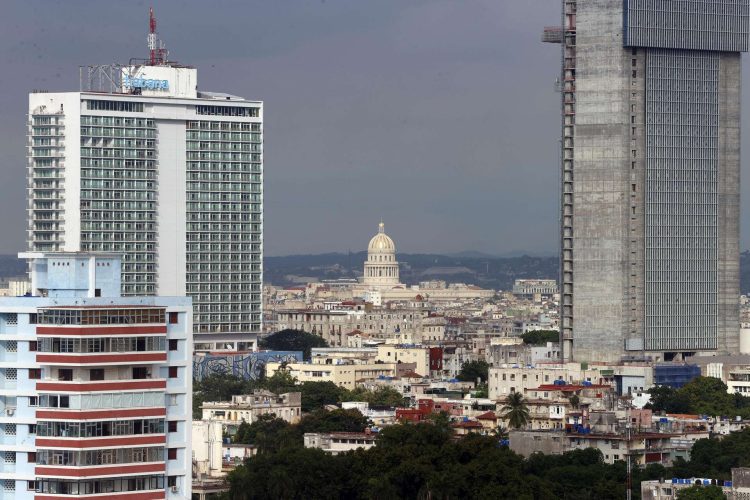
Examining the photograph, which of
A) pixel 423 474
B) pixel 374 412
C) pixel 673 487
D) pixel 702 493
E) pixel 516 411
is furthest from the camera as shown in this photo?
pixel 374 412

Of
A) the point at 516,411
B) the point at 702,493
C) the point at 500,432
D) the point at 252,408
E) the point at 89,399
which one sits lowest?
the point at 702,493

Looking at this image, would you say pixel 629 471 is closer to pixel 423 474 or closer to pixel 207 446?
pixel 423 474

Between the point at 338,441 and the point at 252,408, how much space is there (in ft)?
73.2

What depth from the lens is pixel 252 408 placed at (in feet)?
601

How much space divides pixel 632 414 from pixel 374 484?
43129 mm

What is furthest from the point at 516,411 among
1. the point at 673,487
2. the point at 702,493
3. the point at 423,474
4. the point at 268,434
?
the point at 702,493

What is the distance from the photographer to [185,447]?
108 m

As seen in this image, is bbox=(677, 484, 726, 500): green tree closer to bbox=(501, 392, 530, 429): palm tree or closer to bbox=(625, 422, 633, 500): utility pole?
bbox=(625, 422, 633, 500): utility pole

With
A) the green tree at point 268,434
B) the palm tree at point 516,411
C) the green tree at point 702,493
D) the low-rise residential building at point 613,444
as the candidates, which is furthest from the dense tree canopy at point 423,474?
the palm tree at point 516,411

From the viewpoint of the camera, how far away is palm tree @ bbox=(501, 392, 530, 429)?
174m

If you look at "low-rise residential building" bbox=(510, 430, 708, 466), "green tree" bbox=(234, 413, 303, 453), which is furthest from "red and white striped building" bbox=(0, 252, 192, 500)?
"low-rise residential building" bbox=(510, 430, 708, 466)

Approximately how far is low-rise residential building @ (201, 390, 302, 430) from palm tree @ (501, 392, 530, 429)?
15.5 meters

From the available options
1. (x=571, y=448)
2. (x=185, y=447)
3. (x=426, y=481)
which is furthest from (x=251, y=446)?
(x=185, y=447)

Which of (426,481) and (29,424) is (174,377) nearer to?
(29,424)
